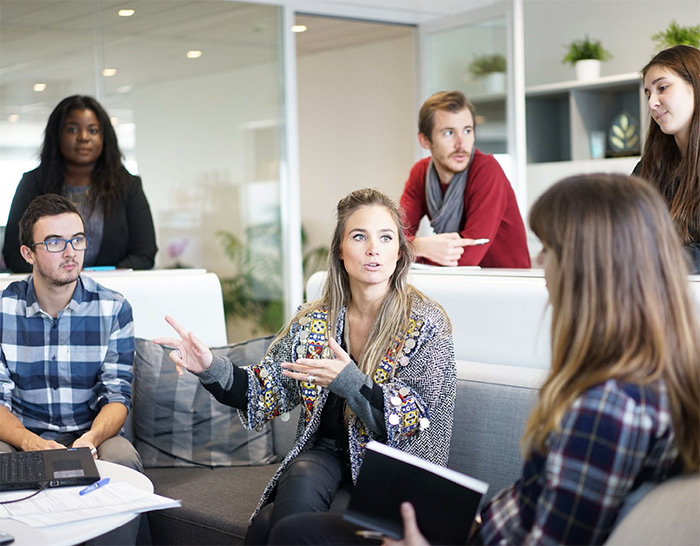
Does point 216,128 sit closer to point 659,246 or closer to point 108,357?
point 108,357

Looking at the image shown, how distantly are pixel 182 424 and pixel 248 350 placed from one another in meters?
0.32

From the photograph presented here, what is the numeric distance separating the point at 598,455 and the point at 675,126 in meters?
1.50

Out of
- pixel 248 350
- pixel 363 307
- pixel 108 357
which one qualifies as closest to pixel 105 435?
pixel 108 357

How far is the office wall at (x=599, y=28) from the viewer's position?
511 centimetres

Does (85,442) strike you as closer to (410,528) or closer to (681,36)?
(410,528)

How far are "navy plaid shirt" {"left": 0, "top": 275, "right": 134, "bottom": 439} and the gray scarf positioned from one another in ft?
3.86

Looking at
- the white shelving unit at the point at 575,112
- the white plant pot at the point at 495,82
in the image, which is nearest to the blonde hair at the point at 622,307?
the white shelving unit at the point at 575,112

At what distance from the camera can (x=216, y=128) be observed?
4.96 metres

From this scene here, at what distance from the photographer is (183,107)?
4836mm

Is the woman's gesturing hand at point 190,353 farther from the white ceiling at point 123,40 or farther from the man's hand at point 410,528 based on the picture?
the white ceiling at point 123,40

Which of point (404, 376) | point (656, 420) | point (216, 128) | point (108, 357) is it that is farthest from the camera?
point (216, 128)

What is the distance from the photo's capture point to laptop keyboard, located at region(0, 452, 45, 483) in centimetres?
187

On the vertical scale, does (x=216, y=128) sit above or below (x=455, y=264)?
above

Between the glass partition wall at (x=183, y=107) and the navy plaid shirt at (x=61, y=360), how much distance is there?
1.98 m
